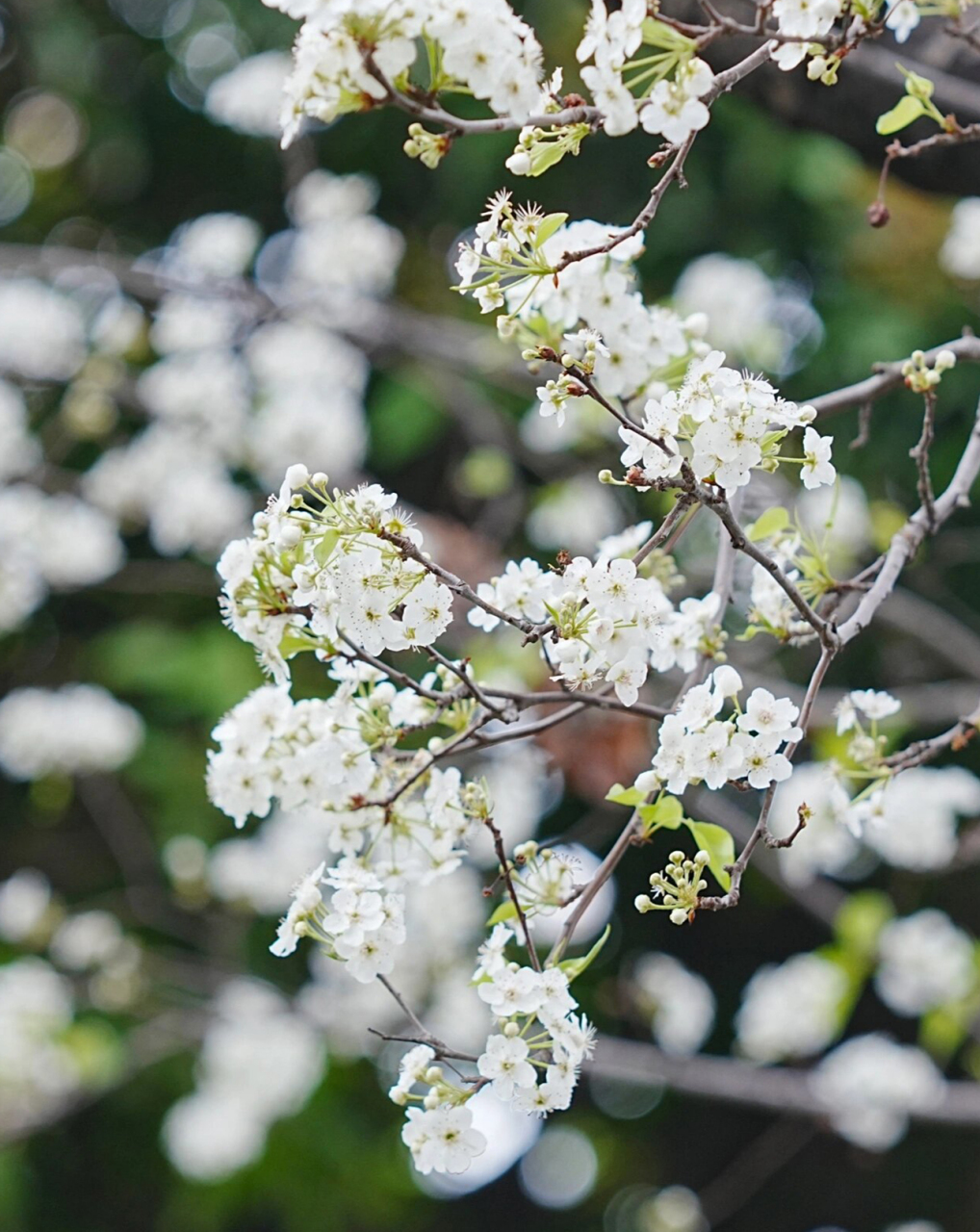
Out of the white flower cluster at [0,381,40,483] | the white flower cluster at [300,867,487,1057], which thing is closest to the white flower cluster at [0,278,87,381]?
the white flower cluster at [0,381,40,483]

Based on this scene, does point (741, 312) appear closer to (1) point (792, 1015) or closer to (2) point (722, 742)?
(1) point (792, 1015)

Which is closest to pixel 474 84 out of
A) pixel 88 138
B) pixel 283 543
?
pixel 283 543

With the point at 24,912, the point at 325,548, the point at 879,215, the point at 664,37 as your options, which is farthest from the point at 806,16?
the point at 24,912

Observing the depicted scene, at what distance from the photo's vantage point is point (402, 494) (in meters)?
5.68

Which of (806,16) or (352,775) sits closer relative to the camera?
(806,16)

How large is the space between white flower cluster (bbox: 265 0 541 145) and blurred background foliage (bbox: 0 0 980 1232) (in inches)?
112

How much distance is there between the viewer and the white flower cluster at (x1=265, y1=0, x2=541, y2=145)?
2.90 feet

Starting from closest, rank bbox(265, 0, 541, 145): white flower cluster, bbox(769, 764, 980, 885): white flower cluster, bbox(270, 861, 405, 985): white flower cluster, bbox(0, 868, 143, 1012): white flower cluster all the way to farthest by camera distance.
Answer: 1. bbox(265, 0, 541, 145): white flower cluster
2. bbox(270, 861, 405, 985): white flower cluster
3. bbox(769, 764, 980, 885): white flower cluster
4. bbox(0, 868, 143, 1012): white flower cluster

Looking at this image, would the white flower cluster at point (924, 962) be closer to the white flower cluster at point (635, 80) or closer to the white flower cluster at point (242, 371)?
the white flower cluster at point (242, 371)

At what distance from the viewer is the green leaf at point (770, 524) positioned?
4.40 ft

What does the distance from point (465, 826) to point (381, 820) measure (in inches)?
3.3

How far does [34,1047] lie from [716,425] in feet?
12.3

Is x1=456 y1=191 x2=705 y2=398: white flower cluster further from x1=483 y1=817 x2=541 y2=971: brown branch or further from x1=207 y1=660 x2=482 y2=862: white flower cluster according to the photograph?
x1=483 y1=817 x2=541 y2=971: brown branch

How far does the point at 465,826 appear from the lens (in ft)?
4.04
